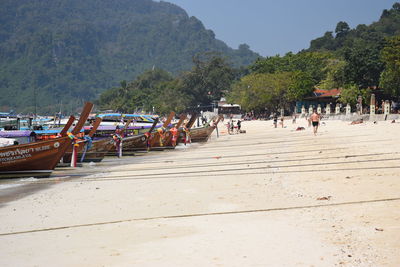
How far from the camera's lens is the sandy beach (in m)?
6.71

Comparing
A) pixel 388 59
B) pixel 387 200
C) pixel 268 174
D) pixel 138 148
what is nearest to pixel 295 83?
pixel 388 59

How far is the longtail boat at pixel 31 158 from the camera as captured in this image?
690 inches

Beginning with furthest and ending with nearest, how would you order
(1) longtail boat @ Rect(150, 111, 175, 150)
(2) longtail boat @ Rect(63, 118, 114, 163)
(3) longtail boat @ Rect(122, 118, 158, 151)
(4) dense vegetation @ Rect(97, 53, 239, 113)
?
(4) dense vegetation @ Rect(97, 53, 239, 113) < (1) longtail boat @ Rect(150, 111, 175, 150) < (3) longtail boat @ Rect(122, 118, 158, 151) < (2) longtail boat @ Rect(63, 118, 114, 163)

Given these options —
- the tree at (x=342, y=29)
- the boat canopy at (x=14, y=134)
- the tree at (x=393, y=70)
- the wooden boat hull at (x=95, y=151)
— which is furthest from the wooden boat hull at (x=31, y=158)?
the tree at (x=342, y=29)

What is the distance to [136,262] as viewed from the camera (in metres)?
6.63

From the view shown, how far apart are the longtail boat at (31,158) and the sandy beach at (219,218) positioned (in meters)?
2.65

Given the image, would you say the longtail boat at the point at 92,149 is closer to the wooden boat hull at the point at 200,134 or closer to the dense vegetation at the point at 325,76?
the wooden boat hull at the point at 200,134

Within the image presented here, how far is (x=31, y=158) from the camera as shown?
1775 cm

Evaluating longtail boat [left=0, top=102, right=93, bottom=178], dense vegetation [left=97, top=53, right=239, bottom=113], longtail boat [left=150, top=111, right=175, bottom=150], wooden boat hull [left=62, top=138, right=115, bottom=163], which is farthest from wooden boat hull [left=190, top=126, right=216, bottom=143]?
dense vegetation [left=97, top=53, right=239, bottom=113]

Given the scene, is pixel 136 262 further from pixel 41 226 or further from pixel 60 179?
pixel 60 179

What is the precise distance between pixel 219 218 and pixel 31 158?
435 inches

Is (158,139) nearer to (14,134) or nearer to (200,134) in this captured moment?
(200,134)

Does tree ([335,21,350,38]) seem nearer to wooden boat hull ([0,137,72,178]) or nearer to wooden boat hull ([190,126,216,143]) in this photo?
wooden boat hull ([190,126,216,143])

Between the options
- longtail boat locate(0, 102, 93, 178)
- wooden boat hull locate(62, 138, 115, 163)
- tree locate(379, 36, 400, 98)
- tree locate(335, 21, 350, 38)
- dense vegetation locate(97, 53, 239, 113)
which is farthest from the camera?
tree locate(335, 21, 350, 38)
